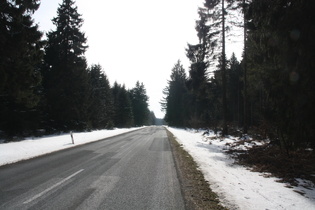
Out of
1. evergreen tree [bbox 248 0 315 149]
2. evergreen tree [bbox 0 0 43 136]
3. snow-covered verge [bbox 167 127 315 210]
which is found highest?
evergreen tree [bbox 0 0 43 136]

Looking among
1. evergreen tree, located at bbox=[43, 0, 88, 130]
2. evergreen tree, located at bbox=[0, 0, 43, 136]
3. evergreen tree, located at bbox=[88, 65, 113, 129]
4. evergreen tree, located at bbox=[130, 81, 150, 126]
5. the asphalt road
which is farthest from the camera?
evergreen tree, located at bbox=[130, 81, 150, 126]

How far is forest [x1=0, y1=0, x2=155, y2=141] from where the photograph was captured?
15836mm

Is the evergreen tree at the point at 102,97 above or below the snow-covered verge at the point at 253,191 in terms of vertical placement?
above

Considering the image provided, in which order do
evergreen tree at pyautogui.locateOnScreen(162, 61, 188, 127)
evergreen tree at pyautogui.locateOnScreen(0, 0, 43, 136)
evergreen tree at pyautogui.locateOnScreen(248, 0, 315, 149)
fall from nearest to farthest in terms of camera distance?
evergreen tree at pyautogui.locateOnScreen(248, 0, 315, 149) < evergreen tree at pyautogui.locateOnScreen(0, 0, 43, 136) < evergreen tree at pyautogui.locateOnScreen(162, 61, 188, 127)

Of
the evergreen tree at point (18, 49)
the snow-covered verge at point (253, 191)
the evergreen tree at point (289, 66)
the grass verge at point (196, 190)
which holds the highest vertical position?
the evergreen tree at point (18, 49)

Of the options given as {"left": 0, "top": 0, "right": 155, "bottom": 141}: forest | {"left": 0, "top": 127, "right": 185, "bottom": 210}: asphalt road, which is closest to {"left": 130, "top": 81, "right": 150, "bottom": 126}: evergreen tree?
{"left": 0, "top": 0, "right": 155, "bottom": 141}: forest

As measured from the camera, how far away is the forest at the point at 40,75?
1584 cm

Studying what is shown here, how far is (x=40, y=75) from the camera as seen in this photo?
1852cm

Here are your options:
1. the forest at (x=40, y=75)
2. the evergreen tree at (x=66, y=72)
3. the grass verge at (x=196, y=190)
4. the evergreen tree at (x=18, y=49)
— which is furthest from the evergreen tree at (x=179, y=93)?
the grass verge at (x=196, y=190)

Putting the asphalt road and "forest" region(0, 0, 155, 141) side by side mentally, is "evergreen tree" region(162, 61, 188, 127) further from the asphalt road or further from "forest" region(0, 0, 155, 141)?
the asphalt road

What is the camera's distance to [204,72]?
2933cm

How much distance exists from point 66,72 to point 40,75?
35.9 ft

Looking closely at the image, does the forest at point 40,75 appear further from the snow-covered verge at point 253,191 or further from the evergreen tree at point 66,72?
the snow-covered verge at point 253,191

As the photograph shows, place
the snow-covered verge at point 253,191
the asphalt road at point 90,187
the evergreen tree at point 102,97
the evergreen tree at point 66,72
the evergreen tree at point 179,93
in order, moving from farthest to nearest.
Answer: the evergreen tree at point 179,93, the evergreen tree at point 102,97, the evergreen tree at point 66,72, the asphalt road at point 90,187, the snow-covered verge at point 253,191
